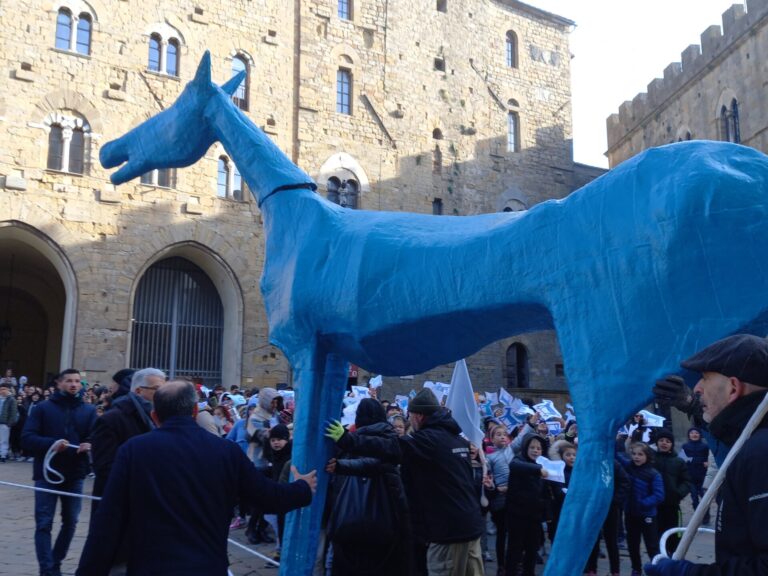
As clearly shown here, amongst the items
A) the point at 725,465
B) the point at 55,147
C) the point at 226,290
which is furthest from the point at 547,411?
the point at 55,147

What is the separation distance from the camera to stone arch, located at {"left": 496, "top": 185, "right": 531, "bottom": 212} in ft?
86.2

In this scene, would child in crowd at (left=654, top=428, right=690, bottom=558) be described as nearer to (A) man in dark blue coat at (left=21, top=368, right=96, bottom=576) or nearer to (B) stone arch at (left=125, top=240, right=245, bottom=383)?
(A) man in dark blue coat at (left=21, top=368, right=96, bottom=576)

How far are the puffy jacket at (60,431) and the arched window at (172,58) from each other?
A: 17.0 m

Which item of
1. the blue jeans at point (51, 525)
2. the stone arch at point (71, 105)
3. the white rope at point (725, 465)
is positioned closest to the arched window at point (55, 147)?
the stone arch at point (71, 105)

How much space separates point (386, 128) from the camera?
79.0ft

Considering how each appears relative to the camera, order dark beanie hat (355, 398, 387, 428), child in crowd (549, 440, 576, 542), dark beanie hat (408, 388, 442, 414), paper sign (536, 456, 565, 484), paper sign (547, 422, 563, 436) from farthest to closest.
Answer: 1. paper sign (547, 422, 563, 436)
2. child in crowd (549, 440, 576, 542)
3. paper sign (536, 456, 565, 484)
4. dark beanie hat (408, 388, 442, 414)
5. dark beanie hat (355, 398, 387, 428)

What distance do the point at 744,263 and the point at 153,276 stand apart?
2002cm

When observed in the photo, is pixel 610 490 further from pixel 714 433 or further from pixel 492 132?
pixel 492 132

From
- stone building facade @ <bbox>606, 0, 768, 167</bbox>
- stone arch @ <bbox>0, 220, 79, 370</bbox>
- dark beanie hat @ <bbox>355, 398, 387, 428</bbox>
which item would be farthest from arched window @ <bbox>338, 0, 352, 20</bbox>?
dark beanie hat @ <bbox>355, 398, 387, 428</bbox>

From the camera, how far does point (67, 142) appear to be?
62.7ft

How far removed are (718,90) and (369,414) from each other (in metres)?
22.6

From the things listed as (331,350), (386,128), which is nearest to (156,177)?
(386,128)

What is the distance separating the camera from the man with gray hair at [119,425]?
473 centimetres

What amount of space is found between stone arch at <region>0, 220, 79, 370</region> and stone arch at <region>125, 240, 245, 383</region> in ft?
5.90
